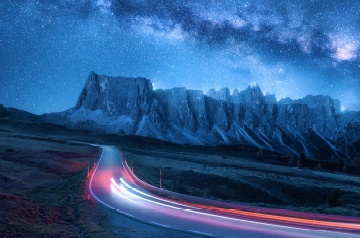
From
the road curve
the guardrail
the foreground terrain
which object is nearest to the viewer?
the road curve

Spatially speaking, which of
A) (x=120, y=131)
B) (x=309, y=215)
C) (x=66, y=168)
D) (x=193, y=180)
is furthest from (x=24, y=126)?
(x=309, y=215)

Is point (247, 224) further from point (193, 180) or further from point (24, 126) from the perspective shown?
point (24, 126)

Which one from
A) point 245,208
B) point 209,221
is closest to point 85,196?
point 209,221

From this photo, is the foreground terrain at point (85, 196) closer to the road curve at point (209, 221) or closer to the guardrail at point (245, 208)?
the road curve at point (209, 221)

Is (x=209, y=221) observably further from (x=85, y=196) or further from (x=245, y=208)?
(x=85, y=196)

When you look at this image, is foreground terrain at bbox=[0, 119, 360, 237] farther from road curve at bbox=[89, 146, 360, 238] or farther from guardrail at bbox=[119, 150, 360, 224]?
guardrail at bbox=[119, 150, 360, 224]

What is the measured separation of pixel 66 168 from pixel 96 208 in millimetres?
25770

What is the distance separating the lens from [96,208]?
1706 cm

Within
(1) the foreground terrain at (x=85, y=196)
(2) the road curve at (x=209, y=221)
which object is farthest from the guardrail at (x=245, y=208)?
(1) the foreground terrain at (x=85, y=196)

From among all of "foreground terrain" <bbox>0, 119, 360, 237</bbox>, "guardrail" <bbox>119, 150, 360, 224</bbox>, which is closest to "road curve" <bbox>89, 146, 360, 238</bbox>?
"guardrail" <bbox>119, 150, 360, 224</bbox>

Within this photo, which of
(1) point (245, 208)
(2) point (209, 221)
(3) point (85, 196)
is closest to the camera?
(2) point (209, 221)

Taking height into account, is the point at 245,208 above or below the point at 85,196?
above

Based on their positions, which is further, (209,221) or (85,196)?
(85,196)

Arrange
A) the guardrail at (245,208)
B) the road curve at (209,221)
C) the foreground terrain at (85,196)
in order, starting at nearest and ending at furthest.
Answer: the road curve at (209,221) < the foreground terrain at (85,196) < the guardrail at (245,208)
